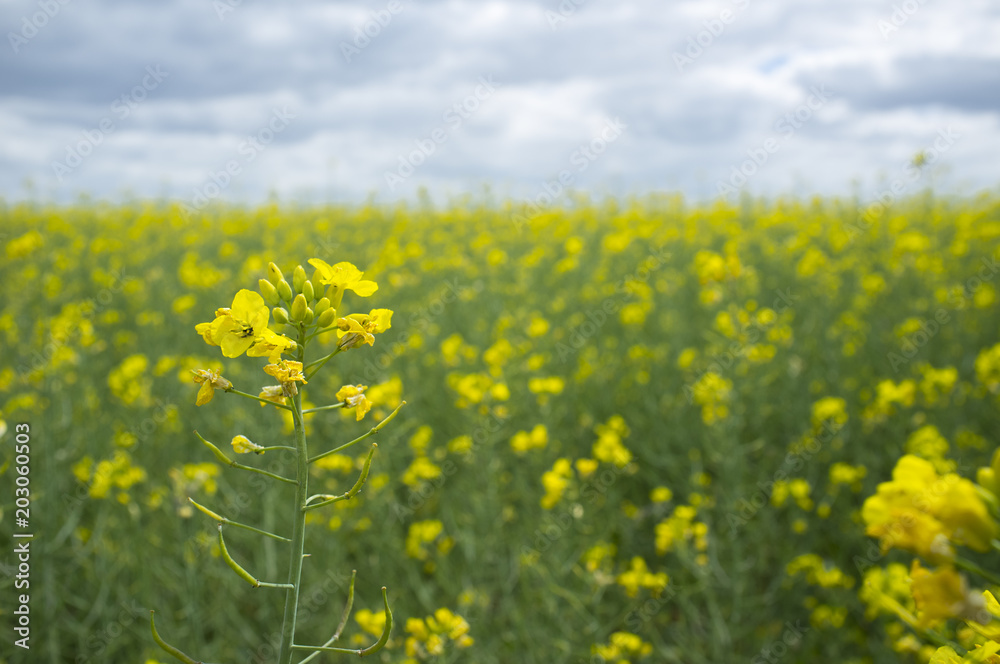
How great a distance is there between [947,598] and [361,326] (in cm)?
82

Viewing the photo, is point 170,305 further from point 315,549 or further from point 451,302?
point 315,549

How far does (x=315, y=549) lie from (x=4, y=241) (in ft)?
25.0

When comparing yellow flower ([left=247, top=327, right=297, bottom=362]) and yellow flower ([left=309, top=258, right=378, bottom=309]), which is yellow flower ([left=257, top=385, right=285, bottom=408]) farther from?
yellow flower ([left=309, top=258, right=378, bottom=309])

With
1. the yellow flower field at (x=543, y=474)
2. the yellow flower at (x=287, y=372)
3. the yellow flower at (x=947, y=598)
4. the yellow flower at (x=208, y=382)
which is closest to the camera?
the yellow flower at (x=947, y=598)

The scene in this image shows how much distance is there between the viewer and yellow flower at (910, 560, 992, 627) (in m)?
0.62

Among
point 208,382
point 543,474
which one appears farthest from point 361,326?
point 543,474

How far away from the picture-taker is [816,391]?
398 cm

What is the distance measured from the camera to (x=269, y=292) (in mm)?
1017

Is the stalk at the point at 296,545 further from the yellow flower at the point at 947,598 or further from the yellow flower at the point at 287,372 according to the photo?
the yellow flower at the point at 947,598

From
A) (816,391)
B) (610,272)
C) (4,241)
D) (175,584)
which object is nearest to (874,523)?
(175,584)

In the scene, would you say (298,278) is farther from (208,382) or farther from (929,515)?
(929,515)

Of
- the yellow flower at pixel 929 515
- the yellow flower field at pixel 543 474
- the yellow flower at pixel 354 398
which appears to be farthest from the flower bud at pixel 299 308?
the yellow flower at pixel 929 515

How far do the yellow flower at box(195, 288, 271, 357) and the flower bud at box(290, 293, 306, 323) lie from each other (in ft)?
0.13

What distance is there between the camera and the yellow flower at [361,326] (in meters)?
1.01
